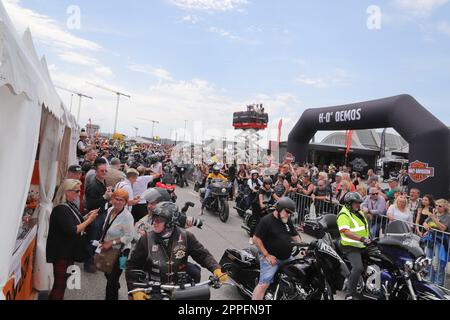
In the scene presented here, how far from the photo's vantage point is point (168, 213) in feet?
10.7

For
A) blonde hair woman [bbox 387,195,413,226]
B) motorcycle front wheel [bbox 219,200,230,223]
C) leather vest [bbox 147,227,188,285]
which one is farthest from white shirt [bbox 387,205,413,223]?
leather vest [bbox 147,227,188,285]

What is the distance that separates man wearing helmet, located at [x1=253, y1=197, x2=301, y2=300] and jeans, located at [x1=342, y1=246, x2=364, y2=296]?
1.10 m

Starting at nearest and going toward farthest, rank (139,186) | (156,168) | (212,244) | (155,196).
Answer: (155,196), (139,186), (212,244), (156,168)

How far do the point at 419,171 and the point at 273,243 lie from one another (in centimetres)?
784

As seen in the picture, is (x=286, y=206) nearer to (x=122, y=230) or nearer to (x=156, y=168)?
(x=122, y=230)

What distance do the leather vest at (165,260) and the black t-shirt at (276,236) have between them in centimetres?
157

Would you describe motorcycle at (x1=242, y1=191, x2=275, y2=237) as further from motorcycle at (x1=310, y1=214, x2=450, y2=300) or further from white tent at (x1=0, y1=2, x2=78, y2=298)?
white tent at (x1=0, y1=2, x2=78, y2=298)

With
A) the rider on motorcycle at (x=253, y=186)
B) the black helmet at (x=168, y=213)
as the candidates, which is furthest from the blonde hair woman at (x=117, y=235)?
the rider on motorcycle at (x=253, y=186)

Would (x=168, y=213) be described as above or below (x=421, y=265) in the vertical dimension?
above

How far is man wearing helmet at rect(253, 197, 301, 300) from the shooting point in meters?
4.50

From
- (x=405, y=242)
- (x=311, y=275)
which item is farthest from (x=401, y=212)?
(x=311, y=275)

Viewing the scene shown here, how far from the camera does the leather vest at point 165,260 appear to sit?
325 centimetres
